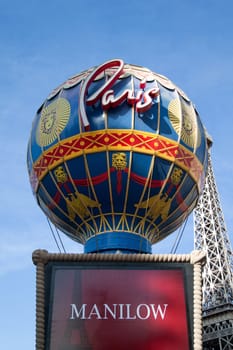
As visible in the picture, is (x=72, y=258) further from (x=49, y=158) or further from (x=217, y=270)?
(x=217, y=270)

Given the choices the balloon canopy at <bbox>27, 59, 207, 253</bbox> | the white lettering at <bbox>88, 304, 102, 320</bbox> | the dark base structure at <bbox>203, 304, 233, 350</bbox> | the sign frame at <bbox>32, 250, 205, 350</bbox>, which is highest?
the dark base structure at <bbox>203, 304, 233, 350</bbox>

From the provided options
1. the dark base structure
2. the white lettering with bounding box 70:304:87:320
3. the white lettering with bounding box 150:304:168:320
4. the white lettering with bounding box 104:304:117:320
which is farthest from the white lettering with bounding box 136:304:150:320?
the dark base structure

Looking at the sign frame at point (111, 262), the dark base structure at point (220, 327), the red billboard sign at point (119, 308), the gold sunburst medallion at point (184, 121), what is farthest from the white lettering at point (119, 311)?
the dark base structure at point (220, 327)

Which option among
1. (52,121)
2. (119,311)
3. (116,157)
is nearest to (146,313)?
(119,311)

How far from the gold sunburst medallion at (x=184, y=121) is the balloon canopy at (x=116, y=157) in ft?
0.10

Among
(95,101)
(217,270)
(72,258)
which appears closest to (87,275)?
A: (72,258)

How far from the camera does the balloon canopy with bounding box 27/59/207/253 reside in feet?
69.8

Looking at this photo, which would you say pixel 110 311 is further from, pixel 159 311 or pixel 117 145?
pixel 117 145

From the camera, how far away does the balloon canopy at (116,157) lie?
21.3 metres

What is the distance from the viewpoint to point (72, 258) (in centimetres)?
1898

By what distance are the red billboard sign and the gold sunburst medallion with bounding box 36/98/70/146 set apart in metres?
4.66

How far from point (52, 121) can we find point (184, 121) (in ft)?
13.1

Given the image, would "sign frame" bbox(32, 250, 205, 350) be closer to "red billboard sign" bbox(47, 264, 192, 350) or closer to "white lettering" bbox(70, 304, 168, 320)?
"red billboard sign" bbox(47, 264, 192, 350)

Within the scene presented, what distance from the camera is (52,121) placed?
22047 mm
